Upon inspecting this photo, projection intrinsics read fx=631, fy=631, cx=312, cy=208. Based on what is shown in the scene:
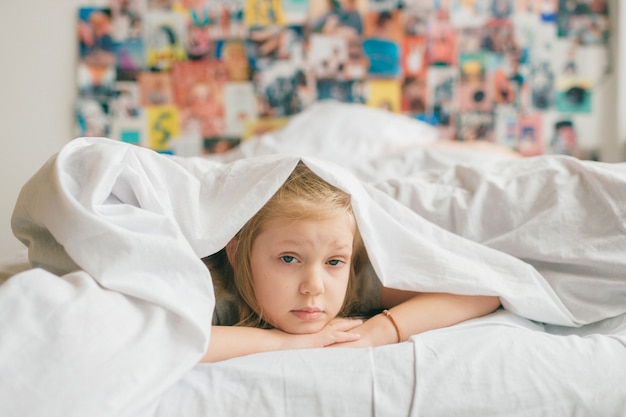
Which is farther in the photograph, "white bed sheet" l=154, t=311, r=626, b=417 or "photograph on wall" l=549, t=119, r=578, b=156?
"photograph on wall" l=549, t=119, r=578, b=156

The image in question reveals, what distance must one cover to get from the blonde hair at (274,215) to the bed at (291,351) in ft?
0.11

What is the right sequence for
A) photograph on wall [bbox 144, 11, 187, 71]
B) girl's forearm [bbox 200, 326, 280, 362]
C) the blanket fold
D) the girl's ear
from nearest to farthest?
the blanket fold
girl's forearm [bbox 200, 326, 280, 362]
the girl's ear
photograph on wall [bbox 144, 11, 187, 71]

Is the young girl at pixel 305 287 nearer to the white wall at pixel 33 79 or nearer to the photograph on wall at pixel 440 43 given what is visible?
the photograph on wall at pixel 440 43

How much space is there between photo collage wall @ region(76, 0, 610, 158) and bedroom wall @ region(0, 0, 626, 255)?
0.07 m

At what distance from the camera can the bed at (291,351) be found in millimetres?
608

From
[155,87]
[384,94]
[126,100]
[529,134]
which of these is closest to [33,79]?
[126,100]

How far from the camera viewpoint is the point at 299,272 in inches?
32.1

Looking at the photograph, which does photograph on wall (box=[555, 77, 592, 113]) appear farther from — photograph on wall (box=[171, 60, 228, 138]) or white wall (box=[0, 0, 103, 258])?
white wall (box=[0, 0, 103, 258])

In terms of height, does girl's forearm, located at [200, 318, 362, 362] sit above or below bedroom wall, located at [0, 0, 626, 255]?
below

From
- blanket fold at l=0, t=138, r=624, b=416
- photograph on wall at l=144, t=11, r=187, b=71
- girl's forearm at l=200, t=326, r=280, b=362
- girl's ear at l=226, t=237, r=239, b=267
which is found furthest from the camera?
photograph on wall at l=144, t=11, r=187, b=71

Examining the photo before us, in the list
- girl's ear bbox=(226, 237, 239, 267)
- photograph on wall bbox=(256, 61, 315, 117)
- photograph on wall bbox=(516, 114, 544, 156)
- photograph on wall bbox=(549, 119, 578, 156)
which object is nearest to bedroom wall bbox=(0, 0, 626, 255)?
photograph on wall bbox=(549, 119, 578, 156)

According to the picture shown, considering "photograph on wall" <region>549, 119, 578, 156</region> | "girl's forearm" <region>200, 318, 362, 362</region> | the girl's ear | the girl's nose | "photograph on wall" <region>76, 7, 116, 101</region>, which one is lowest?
"photograph on wall" <region>549, 119, 578, 156</region>

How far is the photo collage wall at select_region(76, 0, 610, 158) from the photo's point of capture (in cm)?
257

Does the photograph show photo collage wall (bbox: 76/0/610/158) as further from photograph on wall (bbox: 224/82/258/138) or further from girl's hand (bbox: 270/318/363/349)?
girl's hand (bbox: 270/318/363/349)
